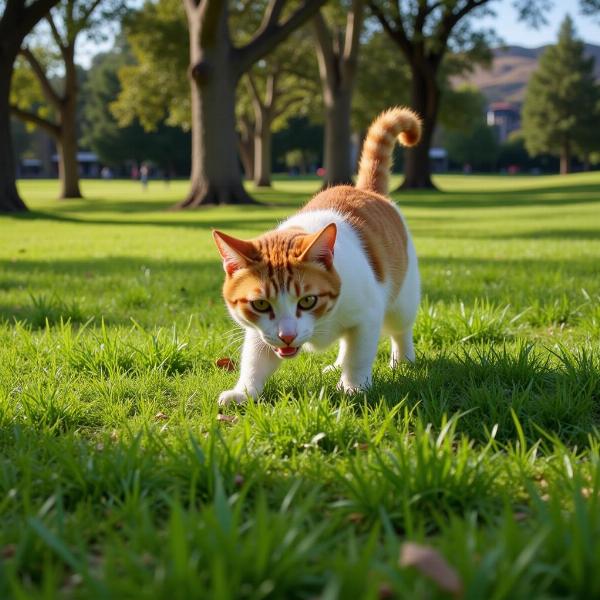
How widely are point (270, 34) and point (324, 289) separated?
669 inches

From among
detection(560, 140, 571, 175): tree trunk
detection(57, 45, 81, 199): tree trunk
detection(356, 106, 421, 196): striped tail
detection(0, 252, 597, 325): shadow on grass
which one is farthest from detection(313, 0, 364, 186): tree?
detection(560, 140, 571, 175): tree trunk

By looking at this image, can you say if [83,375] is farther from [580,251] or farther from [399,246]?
[580,251]

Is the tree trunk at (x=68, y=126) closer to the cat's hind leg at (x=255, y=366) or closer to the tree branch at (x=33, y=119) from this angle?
the tree branch at (x=33, y=119)

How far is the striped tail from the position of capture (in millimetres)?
4285

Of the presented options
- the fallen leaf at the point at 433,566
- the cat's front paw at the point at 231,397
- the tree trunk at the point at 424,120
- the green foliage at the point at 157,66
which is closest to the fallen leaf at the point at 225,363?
the cat's front paw at the point at 231,397

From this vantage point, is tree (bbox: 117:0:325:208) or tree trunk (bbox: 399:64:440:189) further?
tree trunk (bbox: 399:64:440:189)

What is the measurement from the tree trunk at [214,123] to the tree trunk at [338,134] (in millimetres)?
7062

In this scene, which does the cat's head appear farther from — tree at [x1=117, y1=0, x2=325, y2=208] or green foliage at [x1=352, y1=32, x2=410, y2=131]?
green foliage at [x1=352, y1=32, x2=410, y2=131]

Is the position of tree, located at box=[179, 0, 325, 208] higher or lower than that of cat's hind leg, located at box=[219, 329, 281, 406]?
higher

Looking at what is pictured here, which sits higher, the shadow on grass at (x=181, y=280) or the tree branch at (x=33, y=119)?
the tree branch at (x=33, y=119)

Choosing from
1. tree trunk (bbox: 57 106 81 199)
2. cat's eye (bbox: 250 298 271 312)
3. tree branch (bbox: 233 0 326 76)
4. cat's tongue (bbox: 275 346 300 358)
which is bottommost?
cat's tongue (bbox: 275 346 300 358)

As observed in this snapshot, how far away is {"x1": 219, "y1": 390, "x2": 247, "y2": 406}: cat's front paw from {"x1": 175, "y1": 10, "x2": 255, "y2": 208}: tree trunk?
52.5ft

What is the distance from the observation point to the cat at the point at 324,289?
2.78 m

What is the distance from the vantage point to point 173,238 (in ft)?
37.7
